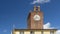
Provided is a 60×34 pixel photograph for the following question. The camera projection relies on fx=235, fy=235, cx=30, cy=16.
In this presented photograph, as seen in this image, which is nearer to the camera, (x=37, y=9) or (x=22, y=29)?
(x=22, y=29)

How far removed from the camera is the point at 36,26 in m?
94.2

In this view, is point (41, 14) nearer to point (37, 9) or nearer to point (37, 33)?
point (37, 9)

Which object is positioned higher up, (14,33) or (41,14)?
(41,14)

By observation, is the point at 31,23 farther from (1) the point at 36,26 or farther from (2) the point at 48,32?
(2) the point at 48,32

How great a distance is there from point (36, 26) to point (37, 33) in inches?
155

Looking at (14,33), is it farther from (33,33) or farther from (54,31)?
(54,31)

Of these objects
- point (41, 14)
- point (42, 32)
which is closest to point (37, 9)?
point (41, 14)

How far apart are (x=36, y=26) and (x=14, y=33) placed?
9.56 m

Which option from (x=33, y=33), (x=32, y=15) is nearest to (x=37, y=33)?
Answer: (x=33, y=33)

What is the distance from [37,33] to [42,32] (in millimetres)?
2014

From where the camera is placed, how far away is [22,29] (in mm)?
90438

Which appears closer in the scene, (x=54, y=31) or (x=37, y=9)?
(x=54, y=31)

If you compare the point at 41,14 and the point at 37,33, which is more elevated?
the point at 41,14

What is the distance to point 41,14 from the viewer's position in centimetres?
9662
